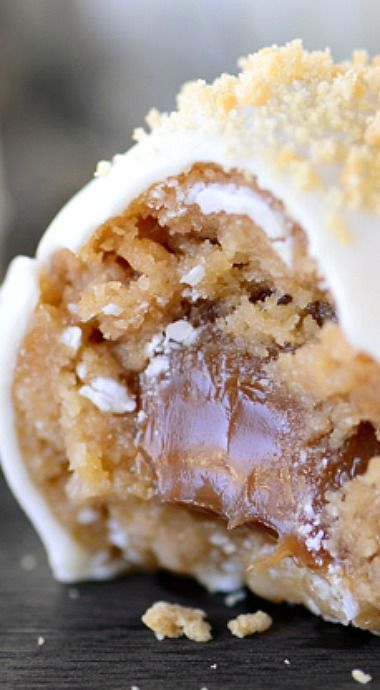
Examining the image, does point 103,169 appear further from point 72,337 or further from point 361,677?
point 361,677

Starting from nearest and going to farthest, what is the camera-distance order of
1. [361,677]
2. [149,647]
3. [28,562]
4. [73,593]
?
[361,677]
[149,647]
[73,593]
[28,562]

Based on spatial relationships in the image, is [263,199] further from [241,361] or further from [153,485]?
[153,485]

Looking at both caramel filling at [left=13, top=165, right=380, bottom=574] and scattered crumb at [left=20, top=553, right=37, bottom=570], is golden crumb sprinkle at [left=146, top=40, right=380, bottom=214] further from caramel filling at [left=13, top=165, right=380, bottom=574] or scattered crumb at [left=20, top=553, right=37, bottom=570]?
scattered crumb at [left=20, top=553, right=37, bottom=570]

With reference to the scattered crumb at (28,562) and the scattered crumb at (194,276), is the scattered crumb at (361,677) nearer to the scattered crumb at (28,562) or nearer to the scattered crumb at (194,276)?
the scattered crumb at (194,276)

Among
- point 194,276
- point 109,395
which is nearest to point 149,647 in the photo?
point 109,395

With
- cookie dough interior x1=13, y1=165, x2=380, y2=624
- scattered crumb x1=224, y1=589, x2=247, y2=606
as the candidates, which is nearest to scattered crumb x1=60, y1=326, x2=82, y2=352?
cookie dough interior x1=13, y1=165, x2=380, y2=624

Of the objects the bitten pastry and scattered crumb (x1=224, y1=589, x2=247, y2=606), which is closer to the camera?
the bitten pastry

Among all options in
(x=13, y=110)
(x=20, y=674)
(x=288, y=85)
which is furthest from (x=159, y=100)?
(x=20, y=674)
